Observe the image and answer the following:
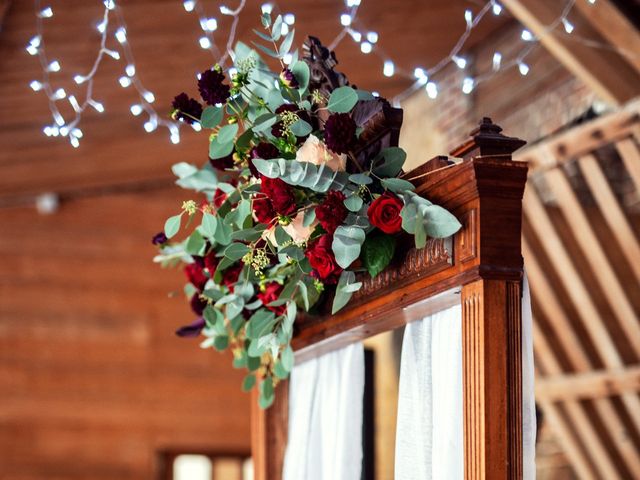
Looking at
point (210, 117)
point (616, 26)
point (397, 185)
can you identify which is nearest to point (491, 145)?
point (397, 185)

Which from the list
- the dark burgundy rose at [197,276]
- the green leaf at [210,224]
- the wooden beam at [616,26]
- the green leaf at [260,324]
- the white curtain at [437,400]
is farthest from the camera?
the wooden beam at [616,26]

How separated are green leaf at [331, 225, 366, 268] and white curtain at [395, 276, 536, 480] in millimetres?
225

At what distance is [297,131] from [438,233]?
1.50ft

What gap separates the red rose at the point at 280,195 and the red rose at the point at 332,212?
0.08 metres

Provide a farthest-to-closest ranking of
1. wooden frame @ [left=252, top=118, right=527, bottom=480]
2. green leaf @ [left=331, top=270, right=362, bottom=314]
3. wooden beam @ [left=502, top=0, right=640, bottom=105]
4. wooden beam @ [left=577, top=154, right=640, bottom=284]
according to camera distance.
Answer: wooden beam @ [left=577, top=154, right=640, bottom=284], wooden beam @ [left=502, top=0, right=640, bottom=105], green leaf @ [left=331, top=270, right=362, bottom=314], wooden frame @ [left=252, top=118, right=527, bottom=480]

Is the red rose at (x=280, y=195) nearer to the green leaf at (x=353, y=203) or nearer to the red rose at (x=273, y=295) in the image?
the green leaf at (x=353, y=203)

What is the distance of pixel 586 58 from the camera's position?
432 cm

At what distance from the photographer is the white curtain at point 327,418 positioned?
2549 mm

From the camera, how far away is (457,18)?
4.90 m

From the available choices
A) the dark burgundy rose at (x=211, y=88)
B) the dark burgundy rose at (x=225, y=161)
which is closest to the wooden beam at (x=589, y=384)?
the dark burgundy rose at (x=225, y=161)

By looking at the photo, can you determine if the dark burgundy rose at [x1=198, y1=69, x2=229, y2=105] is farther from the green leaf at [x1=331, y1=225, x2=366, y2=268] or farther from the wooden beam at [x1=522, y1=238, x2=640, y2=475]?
the wooden beam at [x1=522, y1=238, x2=640, y2=475]

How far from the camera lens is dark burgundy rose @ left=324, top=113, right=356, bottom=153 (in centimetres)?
202

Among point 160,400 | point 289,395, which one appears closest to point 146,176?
point 160,400

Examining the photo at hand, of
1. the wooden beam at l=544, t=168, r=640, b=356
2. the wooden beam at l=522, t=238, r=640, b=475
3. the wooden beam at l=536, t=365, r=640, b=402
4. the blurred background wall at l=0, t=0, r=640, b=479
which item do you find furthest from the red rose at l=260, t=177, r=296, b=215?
the wooden beam at l=522, t=238, r=640, b=475
